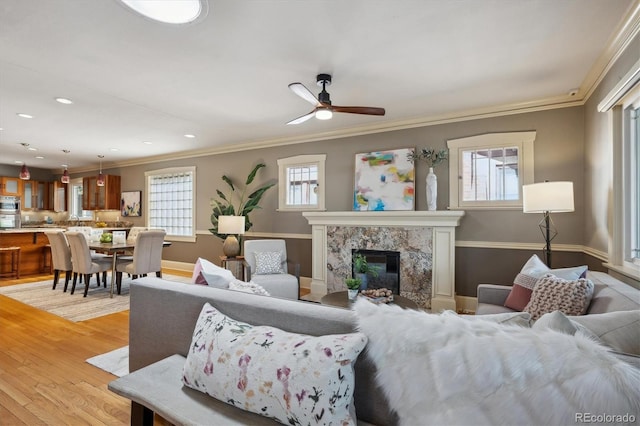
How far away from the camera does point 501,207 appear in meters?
3.93

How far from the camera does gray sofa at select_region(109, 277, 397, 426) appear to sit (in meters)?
1.20

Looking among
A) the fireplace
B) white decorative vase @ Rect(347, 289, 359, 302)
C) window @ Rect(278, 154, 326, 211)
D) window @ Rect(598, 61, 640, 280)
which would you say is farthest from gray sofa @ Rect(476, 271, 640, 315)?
window @ Rect(278, 154, 326, 211)

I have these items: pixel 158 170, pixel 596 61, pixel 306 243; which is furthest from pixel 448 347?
pixel 158 170

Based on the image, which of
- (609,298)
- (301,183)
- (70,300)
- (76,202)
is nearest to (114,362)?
(70,300)

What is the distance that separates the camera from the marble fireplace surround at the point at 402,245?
3965 millimetres

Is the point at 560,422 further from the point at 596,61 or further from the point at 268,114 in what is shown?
the point at 268,114

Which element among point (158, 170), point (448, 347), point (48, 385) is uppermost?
point (158, 170)

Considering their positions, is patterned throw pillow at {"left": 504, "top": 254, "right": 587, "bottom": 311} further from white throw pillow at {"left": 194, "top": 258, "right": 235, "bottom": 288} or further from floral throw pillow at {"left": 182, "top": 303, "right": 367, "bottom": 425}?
white throw pillow at {"left": 194, "top": 258, "right": 235, "bottom": 288}

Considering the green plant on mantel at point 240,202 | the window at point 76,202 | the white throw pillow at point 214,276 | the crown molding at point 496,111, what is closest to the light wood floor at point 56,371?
the white throw pillow at point 214,276

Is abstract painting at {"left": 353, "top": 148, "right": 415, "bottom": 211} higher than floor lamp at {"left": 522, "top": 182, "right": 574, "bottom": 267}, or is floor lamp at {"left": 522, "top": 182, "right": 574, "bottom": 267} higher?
abstract painting at {"left": 353, "top": 148, "right": 415, "bottom": 211}

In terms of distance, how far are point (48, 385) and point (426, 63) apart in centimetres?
386

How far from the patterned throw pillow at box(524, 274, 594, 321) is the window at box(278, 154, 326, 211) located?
3432mm

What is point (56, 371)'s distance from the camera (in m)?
2.46

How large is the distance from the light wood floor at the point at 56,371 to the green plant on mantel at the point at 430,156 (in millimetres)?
3958
